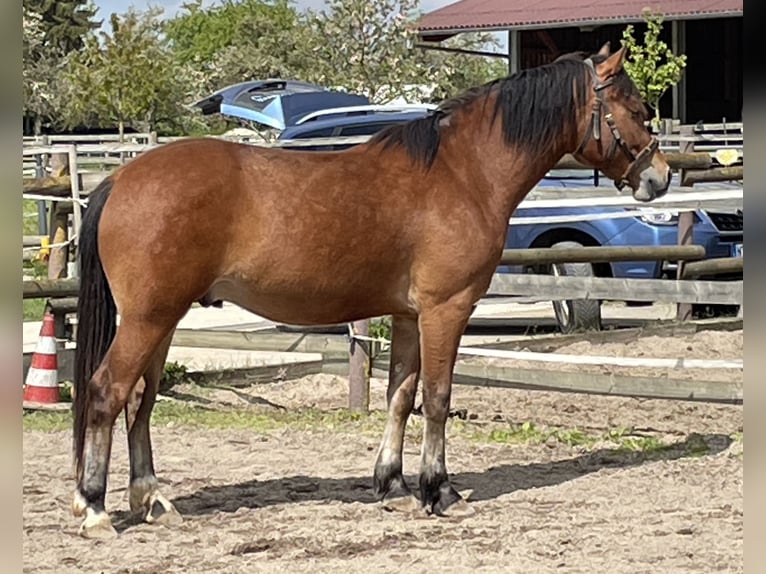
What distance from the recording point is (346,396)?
798 centimetres

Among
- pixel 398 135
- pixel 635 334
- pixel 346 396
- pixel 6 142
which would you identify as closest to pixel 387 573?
pixel 398 135

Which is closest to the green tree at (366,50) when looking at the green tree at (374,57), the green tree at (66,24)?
the green tree at (374,57)

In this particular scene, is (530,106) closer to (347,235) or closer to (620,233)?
(347,235)

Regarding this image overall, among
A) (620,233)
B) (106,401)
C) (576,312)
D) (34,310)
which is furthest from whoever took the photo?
(34,310)

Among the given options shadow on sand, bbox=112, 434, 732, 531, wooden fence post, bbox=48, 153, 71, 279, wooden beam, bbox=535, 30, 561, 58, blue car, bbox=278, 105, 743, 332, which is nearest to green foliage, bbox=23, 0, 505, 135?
wooden beam, bbox=535, 30, 561, 58

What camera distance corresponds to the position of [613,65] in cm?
526

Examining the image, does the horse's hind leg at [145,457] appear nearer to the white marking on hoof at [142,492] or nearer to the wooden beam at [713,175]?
the white marking on hoof at [142,492]

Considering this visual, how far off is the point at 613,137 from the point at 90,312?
8.14ft

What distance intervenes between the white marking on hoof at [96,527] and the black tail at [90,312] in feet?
0.67

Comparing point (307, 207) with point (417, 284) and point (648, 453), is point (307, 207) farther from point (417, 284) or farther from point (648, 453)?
point (648, 453)

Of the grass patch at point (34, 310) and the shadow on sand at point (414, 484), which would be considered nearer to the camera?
the shadow on sand at point (414, 484)

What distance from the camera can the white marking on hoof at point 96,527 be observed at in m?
4.53

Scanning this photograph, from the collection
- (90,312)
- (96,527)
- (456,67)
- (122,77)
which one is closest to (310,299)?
(90,312)

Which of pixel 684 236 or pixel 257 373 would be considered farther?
pixel 684 236
